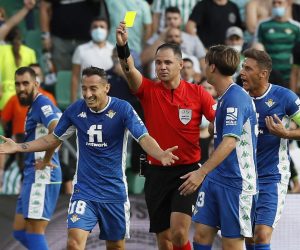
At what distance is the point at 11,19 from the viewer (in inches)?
616

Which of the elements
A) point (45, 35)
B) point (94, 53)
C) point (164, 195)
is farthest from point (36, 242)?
point (45, 35)

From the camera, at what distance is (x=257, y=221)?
33.2 ft

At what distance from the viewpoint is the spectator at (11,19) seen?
50.9 feet

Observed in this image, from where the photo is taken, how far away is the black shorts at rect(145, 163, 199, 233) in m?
10.4

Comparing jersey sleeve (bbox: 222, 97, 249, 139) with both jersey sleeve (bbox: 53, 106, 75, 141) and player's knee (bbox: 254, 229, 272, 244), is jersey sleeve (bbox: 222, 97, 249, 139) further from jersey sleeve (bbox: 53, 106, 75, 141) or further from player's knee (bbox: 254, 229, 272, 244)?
jersey sleeve (bbox: 53, 106, 75, 141)

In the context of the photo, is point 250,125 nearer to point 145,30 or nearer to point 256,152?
point 256,152

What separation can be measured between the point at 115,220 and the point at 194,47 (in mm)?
6062

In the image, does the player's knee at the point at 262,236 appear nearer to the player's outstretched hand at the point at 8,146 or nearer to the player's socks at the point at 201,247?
the player's socks at the point at 201,247

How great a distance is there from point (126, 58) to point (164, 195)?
4.76 ft

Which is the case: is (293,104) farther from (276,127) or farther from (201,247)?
(201,247)

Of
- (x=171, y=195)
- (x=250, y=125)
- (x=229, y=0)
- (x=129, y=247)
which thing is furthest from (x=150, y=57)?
(x=250, y=125)

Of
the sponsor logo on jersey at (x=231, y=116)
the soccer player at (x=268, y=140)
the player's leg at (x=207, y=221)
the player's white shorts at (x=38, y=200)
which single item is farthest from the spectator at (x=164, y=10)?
the sponsor logo on jersey at (x=231, y=116)

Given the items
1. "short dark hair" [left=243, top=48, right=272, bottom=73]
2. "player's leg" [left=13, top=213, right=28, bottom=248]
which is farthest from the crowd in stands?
"short dark hair" [left=243, top=48, right=272, bottom=73]

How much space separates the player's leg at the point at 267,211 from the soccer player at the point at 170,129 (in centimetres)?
72
